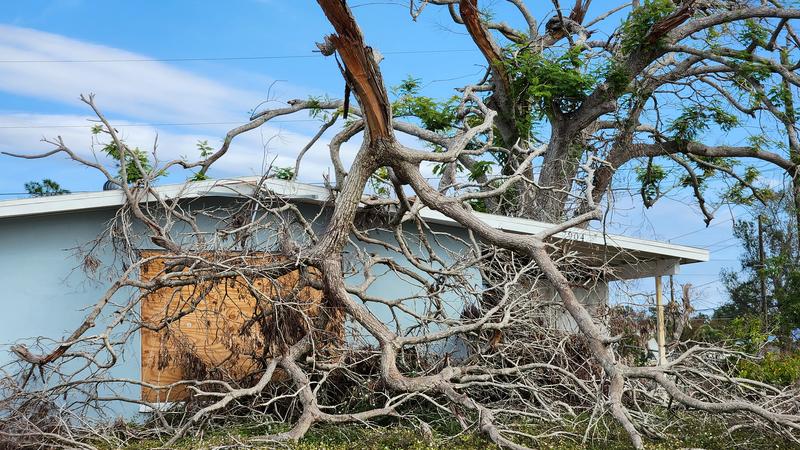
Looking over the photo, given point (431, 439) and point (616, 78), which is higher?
point (616, 78)

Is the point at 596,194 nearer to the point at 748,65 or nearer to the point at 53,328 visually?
the point at 748,65

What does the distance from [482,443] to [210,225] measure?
5202 millimetres

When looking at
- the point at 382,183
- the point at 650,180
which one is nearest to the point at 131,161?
the point at 382,183

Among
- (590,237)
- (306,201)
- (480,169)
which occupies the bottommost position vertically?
(590,237)

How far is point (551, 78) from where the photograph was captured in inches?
658

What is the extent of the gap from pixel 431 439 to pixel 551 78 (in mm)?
9727

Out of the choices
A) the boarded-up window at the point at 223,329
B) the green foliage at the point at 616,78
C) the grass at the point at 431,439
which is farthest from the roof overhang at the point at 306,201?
the green foliage at the point at 616,78

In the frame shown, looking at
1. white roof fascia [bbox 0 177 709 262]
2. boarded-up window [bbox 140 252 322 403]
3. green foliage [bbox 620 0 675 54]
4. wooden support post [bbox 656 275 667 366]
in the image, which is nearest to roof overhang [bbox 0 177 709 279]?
white roof fascia [bbox 0 177 709 262]

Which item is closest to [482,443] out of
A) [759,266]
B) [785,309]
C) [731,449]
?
[731,449]

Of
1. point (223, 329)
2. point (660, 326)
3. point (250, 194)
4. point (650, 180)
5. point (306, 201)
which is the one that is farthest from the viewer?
point (650, 180)

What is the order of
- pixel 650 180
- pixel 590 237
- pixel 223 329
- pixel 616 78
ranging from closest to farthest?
1. pixel 223 329
2. pixel 590 237
3. pixel 616 78
4. pixel 650 180

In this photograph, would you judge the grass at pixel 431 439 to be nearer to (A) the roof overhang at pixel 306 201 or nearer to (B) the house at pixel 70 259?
(B) the house at pixel 70 259

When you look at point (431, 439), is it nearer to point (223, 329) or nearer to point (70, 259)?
point (223, 329)

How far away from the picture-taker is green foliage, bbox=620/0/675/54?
1548 centimetres
